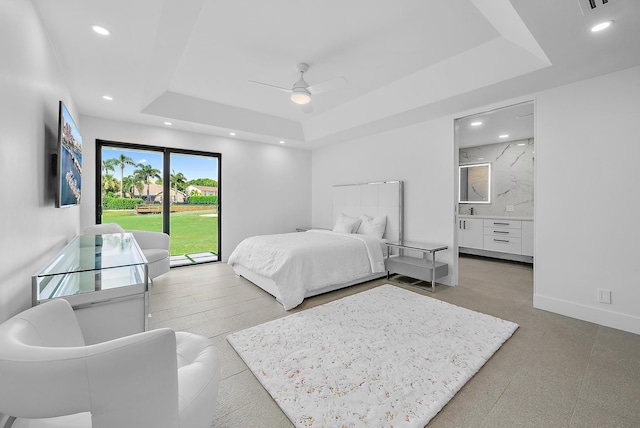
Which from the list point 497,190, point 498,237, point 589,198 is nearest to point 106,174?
point 589,198

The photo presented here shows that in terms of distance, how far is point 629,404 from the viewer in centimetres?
170

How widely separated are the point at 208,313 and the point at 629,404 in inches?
138

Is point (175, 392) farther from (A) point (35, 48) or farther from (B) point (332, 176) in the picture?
(B) point (332, 176)

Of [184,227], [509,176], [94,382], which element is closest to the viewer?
[94,382]

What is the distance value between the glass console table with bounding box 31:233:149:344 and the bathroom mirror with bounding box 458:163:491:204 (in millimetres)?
6828

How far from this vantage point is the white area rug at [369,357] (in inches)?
65.1

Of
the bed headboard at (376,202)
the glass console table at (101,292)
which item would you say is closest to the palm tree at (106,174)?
the glass console table at (101,292)

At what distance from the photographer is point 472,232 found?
6.00 meters

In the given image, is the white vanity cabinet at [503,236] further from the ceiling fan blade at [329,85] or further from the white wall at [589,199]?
the ceiling fan blade at [329,85]

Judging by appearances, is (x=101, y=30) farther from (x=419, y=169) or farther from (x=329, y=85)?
(x=419, y=169)

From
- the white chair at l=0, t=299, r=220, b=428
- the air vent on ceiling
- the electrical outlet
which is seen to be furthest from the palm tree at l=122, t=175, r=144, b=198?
the electrical outlet

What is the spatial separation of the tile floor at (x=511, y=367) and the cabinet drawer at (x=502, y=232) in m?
1.86

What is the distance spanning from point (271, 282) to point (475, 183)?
5.53m

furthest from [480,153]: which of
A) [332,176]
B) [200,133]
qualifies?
[200,133]
